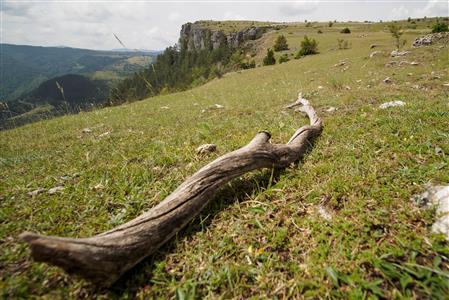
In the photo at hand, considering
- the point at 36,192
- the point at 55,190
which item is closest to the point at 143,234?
the point at 55,190

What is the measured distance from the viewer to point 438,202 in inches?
102

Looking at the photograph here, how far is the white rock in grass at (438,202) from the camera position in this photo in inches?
91.6

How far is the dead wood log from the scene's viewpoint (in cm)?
190

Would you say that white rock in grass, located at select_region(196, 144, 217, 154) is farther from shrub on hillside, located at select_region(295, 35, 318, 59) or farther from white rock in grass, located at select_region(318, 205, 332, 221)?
shrub on hillside, located at select_region(295, 35, 318, 59)

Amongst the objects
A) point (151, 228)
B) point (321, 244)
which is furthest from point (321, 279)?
point (151, 228)

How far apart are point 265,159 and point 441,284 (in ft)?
7.58

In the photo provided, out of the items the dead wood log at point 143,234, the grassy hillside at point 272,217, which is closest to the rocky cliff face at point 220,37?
the grassy hillside at point 272,217

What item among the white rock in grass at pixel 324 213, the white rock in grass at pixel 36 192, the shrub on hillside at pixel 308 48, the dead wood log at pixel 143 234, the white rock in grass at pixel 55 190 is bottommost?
the white rock in grass at pixel 324 213

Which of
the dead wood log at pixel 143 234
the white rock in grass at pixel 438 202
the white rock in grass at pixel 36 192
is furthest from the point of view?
the white rock in grass at pixel 36 192

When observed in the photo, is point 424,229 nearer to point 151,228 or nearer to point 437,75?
point 151,228

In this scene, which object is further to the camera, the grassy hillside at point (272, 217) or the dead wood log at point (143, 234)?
the grassy hillside at point (272, 217)

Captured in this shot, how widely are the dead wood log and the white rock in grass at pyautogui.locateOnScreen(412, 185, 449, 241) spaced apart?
1.86m

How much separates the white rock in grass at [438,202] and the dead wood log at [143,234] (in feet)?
6.09

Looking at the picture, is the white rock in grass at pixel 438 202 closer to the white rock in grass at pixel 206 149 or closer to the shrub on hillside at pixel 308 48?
the white rock in grass at pixel 206 149
